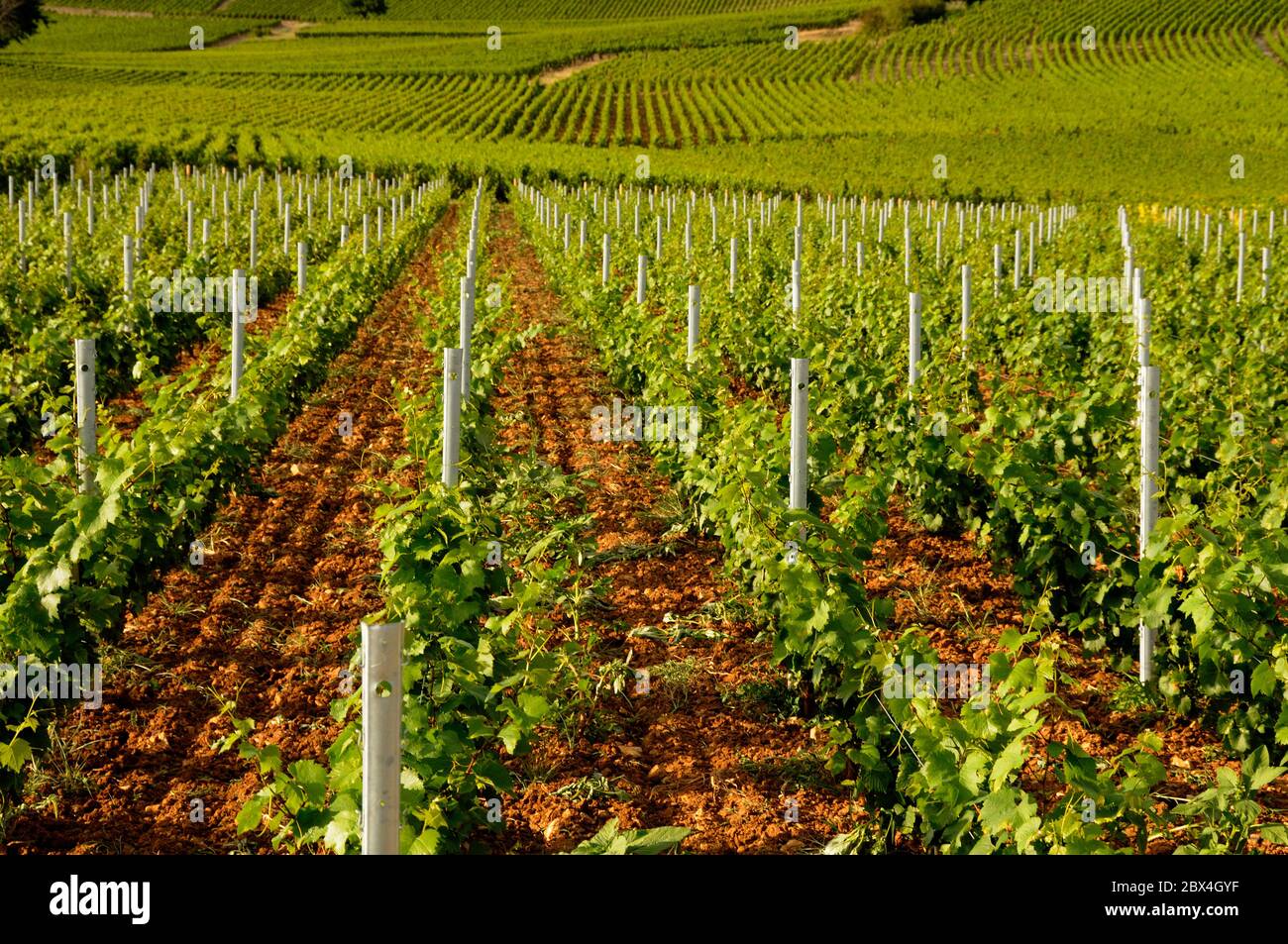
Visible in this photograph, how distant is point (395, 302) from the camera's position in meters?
15.6

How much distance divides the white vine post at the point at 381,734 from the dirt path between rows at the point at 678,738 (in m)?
1.36

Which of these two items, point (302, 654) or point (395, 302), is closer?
point (302, 654)

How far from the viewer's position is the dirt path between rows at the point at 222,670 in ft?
13.6

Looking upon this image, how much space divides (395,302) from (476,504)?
37.6ft

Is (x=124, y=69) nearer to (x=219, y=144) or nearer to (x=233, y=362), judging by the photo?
(x=219, y=144)

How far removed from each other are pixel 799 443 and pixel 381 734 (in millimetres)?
2959

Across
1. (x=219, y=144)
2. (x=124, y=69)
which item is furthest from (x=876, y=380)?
(x=124, y=69)

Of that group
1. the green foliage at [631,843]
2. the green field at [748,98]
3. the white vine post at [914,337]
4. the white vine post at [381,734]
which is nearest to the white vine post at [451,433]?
the green foliage at [631,843]

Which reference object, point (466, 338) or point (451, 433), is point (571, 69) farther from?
point (451, 433)

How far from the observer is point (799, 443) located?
529 cm

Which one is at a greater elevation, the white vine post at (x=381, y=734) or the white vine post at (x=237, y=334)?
the white vine post at (x=237, y=334)

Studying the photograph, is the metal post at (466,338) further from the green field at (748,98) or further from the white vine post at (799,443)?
the green field at (748,98)

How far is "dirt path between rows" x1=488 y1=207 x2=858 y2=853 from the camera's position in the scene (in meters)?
4.18

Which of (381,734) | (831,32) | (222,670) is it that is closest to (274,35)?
(831,32)
